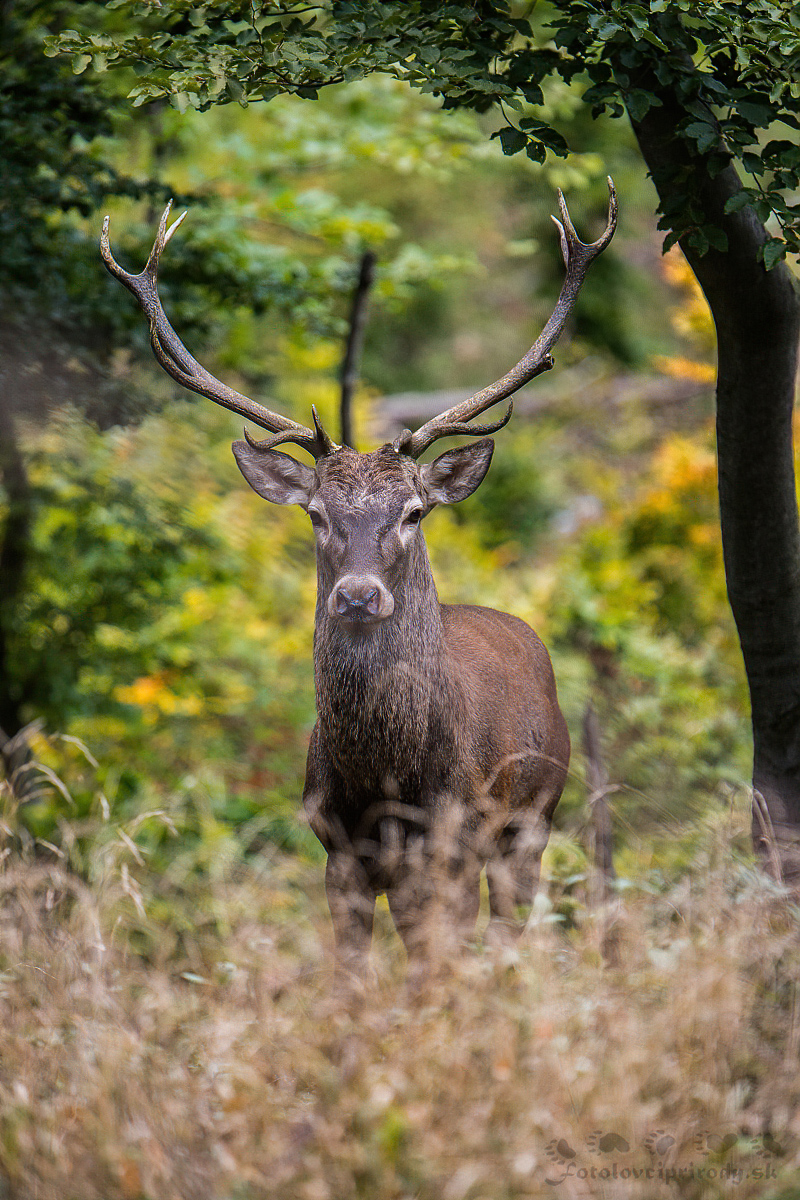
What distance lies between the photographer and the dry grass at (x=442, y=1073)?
2408 millimetres

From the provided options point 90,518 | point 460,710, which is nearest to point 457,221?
point 90,518

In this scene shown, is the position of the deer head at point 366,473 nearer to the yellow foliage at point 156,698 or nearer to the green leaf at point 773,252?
the green leaf at point 773,252

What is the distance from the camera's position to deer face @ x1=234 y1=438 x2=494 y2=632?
3.32m

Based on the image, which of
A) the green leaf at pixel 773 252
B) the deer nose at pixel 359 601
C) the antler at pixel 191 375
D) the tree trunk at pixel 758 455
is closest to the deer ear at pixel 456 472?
the antler at pixel 191 375

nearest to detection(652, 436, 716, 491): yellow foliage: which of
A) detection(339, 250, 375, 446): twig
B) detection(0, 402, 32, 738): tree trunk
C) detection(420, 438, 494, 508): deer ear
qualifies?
detection(339, 250, 375, 446): twig

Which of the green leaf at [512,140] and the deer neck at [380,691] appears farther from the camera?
the green leaf at [512,140]

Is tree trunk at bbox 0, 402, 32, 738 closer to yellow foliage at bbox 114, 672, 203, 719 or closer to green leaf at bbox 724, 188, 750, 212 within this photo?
yellow foliage at bbox 114, 672, 203, 719

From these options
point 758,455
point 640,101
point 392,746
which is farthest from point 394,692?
point 640,101

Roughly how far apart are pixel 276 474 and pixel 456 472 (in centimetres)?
63

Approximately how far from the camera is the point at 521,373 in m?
3.85

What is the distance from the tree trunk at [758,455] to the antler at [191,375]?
140 cm

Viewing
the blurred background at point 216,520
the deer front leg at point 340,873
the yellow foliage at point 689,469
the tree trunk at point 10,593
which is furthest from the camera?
the yellow foliage at point 689,469

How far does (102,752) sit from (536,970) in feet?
19.0

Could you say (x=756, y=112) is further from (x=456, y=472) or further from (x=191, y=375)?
(x=191, y=375)
